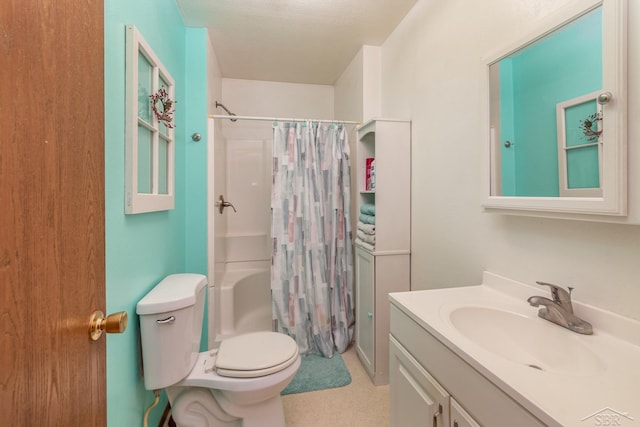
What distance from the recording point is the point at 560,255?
985 mm

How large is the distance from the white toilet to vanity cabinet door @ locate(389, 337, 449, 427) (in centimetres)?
51

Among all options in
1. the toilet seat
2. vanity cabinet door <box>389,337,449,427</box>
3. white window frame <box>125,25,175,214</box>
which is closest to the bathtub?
the toilet seat

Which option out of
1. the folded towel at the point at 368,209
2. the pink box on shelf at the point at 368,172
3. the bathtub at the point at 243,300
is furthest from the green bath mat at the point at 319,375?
the pink box on shelf at the point at 368,172

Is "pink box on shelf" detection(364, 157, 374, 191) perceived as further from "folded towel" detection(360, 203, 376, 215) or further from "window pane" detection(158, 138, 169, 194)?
"window pane" detection(158, 138, 169, 194)

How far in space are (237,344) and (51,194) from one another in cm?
128

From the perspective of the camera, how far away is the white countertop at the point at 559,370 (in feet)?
1.85

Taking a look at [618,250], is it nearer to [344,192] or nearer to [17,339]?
[17,339]

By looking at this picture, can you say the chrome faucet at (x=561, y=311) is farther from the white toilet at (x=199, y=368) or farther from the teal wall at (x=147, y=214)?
the teal wall at (x=147, y=214)

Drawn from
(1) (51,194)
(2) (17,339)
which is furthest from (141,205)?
(2) (17,339)

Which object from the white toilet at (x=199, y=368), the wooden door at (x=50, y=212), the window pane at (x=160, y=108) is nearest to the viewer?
the wooden door at (x=50, y=212)

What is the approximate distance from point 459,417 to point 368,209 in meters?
1.34

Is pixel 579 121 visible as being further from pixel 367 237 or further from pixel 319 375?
pixel 319 375

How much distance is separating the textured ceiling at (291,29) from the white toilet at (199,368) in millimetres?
1695

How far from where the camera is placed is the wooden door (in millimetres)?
384
